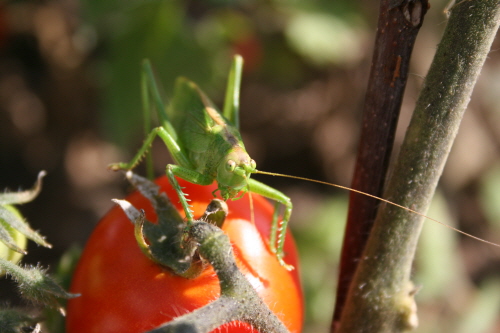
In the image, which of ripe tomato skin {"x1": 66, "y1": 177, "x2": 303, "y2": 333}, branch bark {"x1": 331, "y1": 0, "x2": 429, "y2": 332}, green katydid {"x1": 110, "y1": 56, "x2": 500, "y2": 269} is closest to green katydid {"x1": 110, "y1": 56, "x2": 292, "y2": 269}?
green katydid {"x1": 110, "y1": 56, "x2": 500, "y2": 269}

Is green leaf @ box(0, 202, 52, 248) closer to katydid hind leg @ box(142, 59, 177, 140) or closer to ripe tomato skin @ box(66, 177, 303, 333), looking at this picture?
ripe tomato skin @ box(66, 177, 303, 333)

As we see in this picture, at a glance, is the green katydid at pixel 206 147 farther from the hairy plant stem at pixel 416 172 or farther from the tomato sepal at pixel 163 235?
the hairy plant stem at pixel 416 172

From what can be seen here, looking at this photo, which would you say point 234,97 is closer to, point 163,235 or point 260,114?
point 163,235

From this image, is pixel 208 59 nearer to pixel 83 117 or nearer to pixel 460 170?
pixel 83 117

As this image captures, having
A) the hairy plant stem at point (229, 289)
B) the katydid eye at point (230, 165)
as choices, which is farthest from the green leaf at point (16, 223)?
the katydid eye at point (230, 165)

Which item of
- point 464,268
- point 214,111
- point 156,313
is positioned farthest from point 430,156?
point 464,268
